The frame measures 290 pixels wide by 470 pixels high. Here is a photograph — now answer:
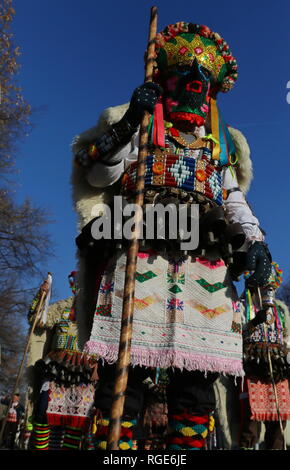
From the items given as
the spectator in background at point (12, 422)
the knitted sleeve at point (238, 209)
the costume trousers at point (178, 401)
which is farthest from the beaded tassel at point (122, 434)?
the spectator in background at point (12, 422)

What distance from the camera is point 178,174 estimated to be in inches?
111

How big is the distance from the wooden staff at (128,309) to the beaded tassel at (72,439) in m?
4.15

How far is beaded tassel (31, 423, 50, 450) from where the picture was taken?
213 inches

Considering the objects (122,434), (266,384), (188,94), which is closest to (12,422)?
(266,384)

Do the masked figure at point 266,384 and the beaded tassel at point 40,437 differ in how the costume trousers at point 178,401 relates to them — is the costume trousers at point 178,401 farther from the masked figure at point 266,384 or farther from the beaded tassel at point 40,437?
the beaded tassel at point 40,437

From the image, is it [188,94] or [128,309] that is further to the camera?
[188,94]

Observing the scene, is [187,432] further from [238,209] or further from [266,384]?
[266,384]

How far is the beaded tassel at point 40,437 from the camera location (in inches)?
213

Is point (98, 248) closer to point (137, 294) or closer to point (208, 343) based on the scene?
point (137, 294)

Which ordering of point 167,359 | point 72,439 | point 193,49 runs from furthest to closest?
1. point 72,439
2. point 193,49
3. point 167,359

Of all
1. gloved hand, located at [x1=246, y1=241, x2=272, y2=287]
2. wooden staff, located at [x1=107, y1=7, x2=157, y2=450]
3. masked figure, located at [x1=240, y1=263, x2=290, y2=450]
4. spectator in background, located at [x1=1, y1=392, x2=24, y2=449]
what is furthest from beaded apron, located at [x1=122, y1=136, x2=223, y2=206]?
spectator in background, located at [x1=1, y1=392, x2=24, y2=449]

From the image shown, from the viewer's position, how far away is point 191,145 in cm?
300

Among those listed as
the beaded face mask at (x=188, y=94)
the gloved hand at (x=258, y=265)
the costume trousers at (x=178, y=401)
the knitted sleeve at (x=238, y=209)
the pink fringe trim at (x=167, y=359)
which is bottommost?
the costume trousers at (x=178, y=401)

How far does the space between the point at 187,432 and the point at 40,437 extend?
3.89 meters
